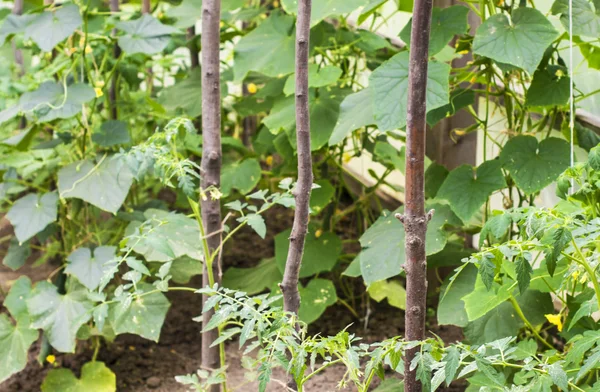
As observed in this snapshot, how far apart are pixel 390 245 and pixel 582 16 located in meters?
0.87

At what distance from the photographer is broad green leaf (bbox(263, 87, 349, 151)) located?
112 inches

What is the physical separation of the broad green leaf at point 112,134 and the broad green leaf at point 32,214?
25 centimetres

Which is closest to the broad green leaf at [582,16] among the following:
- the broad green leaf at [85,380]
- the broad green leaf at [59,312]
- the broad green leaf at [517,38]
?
the broad green leaf at [517,38]

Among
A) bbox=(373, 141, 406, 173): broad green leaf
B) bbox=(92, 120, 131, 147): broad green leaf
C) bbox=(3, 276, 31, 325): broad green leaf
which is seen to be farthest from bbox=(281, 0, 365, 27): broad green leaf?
bbox=(3, 276, 31, 325): broad green leaf

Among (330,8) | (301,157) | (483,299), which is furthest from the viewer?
(330,8)

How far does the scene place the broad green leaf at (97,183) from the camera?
9.18 feet

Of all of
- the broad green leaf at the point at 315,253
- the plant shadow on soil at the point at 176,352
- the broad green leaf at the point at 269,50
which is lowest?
the plant shadow on soil at the point at 176,352

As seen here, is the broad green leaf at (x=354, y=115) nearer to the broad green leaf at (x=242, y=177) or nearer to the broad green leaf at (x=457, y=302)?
the broad green leaf at (x=457, y=302)

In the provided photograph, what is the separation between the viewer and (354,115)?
8.45 feet

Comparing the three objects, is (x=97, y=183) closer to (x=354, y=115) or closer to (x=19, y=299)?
(x=19, y=299)

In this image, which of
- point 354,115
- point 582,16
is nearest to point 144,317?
point 354,115

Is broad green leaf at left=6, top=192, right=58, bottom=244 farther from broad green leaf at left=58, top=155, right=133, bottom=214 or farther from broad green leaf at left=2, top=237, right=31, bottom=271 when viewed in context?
broad green leaf at left=2, top=237, right=31, bottom=271

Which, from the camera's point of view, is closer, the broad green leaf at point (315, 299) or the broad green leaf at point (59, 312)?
the broad green leaf at point (59, 312)

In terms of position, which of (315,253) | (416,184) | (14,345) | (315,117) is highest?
(416,184)
